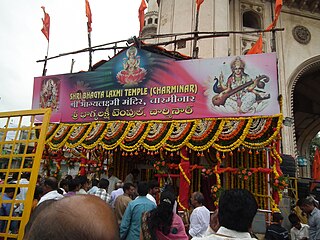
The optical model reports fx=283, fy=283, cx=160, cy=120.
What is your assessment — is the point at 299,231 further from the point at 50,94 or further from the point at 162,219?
the point at 50,94

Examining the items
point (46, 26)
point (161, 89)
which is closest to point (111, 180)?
point (161, 89)

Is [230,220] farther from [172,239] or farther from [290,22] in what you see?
[290,22]

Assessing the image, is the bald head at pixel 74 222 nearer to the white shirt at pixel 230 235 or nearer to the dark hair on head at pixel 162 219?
the white shirt at pixel 230 235

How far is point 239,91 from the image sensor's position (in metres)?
7.48

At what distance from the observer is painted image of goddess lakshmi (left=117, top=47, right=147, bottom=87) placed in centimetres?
869

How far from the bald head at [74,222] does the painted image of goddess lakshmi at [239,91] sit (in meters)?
6.71

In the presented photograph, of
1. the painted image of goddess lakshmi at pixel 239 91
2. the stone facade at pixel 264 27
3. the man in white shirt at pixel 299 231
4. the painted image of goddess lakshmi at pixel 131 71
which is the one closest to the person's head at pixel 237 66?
the painted image of goddess lakshmi at pixel 239 91

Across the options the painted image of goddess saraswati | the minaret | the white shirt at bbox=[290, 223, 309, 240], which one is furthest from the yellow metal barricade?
the minaret

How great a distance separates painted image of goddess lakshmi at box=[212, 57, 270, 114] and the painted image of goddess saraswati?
544 cm

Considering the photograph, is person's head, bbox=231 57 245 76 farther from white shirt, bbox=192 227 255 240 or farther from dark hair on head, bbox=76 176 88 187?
white shirt, bbox=192 227 255 240

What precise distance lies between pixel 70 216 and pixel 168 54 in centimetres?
823

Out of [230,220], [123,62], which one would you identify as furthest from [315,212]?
[123,62]

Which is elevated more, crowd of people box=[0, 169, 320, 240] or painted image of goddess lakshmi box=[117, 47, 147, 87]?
painted image of goddess lakshmi box=[117, 47, 147, 87]

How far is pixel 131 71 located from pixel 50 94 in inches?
125
